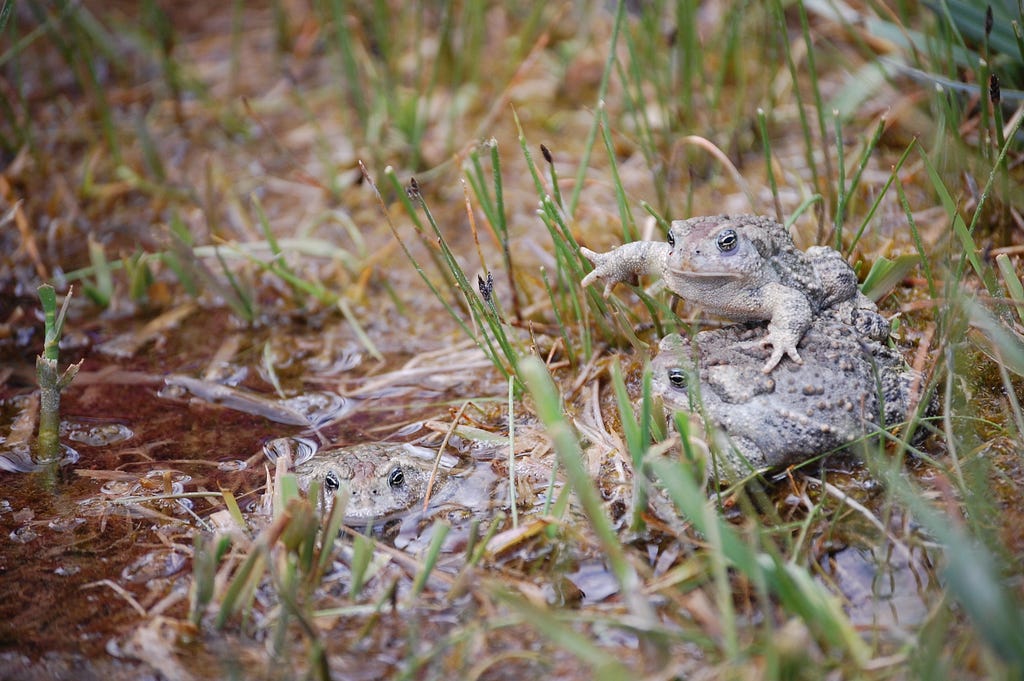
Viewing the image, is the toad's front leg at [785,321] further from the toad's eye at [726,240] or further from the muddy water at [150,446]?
the muddy water at [150,446]

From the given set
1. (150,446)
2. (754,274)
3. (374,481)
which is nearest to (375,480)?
(374,481)

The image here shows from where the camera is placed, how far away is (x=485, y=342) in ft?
11.7

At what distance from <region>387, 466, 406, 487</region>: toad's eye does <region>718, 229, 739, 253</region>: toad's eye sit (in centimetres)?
125

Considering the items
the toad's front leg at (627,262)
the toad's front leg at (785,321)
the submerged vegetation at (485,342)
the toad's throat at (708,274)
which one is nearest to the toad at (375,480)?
the submerged vegetation at (485,342)

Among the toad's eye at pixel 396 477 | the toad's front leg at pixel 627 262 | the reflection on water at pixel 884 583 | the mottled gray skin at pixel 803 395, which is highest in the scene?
the toad's front leg at pixel 627 262

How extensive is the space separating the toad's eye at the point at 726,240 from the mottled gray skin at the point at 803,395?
0.30 metres

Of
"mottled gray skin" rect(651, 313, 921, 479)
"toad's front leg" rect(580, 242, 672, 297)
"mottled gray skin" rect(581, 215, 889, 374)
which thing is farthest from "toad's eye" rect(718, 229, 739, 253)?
"mottled gray skin" rect(651, 313, 921, 479)

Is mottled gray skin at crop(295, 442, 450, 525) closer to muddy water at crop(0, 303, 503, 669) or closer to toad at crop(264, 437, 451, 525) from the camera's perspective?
toad at crop(264, 437, 451, 525)

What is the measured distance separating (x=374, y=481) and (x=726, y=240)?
4.41 feet

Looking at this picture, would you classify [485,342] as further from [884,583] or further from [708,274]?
[884,583]

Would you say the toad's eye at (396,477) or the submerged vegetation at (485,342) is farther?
the toad's eye at (396,477)

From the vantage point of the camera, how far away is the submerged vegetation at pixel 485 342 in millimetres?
2301

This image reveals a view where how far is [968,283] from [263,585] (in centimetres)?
267

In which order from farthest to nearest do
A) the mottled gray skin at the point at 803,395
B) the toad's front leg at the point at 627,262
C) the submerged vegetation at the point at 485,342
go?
1. the toad's front leg at the point at 627,262
2. the mottled gray skin at the point at 803,395
3. the submerged vegetation at the point at 485,342
